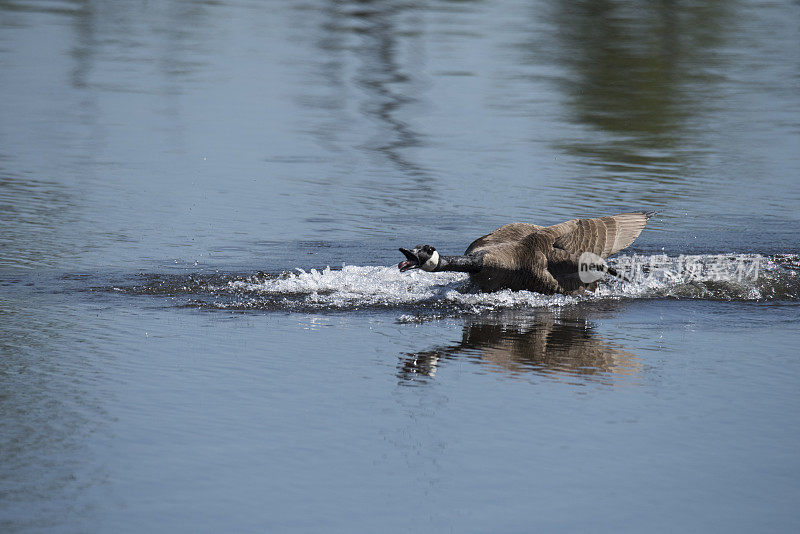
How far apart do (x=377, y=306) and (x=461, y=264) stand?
0.63 m

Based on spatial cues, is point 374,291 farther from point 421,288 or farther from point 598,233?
point 598,233

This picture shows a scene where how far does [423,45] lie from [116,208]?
11663 mm

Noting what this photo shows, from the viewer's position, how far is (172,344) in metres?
6.92

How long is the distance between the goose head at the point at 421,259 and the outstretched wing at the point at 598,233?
1295 mm

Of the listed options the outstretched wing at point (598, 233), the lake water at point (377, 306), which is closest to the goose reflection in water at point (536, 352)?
the lake water at point (377, 306)

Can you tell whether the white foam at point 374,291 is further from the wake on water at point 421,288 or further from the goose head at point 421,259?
the goose head at point 421,259

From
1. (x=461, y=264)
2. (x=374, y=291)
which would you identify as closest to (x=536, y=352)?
(x=461, y=264)

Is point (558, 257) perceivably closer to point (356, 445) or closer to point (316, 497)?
point (356, 445)

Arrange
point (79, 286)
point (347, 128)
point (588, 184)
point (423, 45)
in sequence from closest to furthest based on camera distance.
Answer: point (79, 286)
point (588, 184)
point (347, 128)
point (423, 45)

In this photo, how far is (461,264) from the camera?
826cm

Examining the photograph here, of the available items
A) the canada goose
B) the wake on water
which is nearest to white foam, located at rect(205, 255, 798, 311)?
the wake on water

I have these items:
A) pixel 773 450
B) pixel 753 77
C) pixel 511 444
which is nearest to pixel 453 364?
pixel 511 444

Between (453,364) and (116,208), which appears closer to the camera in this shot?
(453,364)

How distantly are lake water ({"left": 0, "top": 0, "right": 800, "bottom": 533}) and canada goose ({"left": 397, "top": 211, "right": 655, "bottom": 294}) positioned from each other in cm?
14
